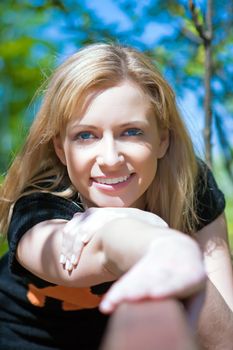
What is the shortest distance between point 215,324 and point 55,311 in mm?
496

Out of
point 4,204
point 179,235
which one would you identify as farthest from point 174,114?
point 179,235

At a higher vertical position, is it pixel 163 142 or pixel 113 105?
pixel 113 105

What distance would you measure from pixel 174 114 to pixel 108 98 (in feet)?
0.83

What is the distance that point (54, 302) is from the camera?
156 cm

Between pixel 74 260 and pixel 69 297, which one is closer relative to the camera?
pixel 74 260

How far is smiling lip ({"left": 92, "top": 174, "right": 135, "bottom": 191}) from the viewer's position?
1311mm

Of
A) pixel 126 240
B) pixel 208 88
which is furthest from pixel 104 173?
pixel 208 88

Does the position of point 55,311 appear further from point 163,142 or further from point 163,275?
point 163,275

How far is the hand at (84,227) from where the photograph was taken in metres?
1.07

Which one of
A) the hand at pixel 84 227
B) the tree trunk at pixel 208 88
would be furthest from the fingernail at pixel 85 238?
the tree trunk at pixel 208 88

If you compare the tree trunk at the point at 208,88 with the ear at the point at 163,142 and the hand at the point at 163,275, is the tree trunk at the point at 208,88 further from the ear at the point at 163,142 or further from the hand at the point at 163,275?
the hand at the point at 163,275

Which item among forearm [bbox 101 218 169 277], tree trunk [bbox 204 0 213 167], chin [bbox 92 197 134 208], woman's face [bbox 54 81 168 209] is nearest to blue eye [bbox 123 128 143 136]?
woman's face [bbox 54 81 168 209]

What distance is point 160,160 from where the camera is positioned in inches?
60.0

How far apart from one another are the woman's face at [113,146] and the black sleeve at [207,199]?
238 mm
